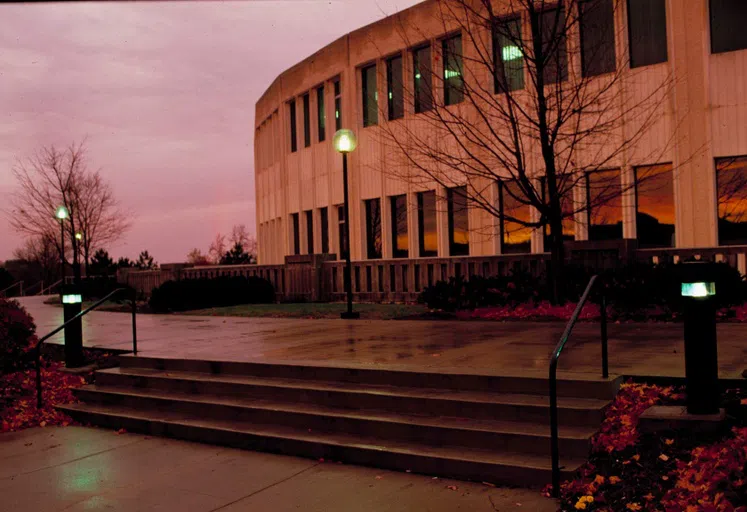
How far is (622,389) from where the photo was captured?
6.73 meters

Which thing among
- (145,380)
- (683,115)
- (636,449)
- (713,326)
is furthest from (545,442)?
(683,115)

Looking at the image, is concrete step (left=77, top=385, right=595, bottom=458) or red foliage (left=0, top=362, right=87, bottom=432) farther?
red foliage (left=0, top=362, right=87, bottom=432)

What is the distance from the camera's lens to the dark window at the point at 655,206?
1806 cm

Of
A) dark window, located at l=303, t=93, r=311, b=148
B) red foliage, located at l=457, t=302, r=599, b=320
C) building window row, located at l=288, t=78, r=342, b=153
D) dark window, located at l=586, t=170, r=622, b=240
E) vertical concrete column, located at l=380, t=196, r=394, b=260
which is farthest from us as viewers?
dark window, located at l=303, t=93, r=311, b=148

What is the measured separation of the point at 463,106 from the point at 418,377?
49.3 ft

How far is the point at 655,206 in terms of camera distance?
18.3 meters

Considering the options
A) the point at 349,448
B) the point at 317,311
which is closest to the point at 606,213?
the point at 317,311

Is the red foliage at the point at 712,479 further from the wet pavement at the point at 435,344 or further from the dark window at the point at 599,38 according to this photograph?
the dark window at the point at 599,38

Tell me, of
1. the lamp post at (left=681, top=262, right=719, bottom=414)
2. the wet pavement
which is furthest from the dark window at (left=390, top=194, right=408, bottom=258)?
the lamp post at (left=681, top=262, right=719, bottom=414)

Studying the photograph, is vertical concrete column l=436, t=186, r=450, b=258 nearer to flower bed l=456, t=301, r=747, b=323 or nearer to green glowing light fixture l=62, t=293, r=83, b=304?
flower bed l=456, t=301, r=747, b=323

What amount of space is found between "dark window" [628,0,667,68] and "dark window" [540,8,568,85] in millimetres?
1812

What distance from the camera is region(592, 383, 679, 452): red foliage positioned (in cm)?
584

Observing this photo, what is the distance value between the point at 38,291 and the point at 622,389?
59.2m

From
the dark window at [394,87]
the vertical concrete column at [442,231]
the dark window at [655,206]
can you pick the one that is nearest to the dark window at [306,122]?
the dark window at [394,87]
